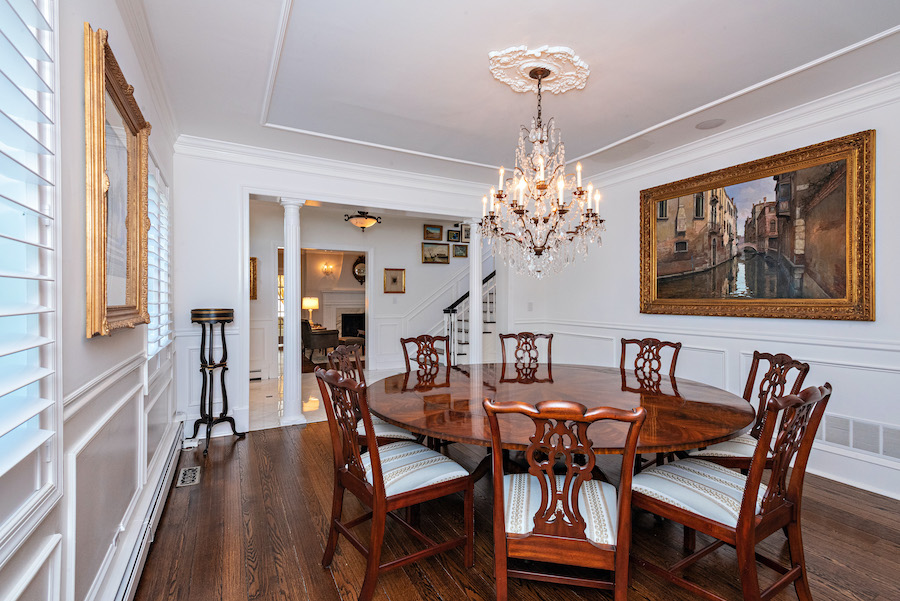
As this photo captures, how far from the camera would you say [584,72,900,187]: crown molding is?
2.82 m

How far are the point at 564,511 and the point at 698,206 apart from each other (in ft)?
11.2

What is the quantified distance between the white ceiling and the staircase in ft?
12.2

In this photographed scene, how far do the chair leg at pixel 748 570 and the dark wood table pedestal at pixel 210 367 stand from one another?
3.58m

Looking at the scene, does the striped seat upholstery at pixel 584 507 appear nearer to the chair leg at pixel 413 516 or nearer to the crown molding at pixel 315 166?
the chair leg at pixel 413 516

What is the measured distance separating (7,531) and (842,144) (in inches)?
176

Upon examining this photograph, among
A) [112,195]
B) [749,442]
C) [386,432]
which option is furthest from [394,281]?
[749,442]

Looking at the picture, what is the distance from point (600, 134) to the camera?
368 centimetres

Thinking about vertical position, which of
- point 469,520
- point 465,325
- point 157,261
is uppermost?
point 157,261

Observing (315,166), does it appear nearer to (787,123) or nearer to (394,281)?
(394,281)

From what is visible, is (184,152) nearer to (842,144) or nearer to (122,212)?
(122,212)

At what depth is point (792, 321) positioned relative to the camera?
10.7 ft

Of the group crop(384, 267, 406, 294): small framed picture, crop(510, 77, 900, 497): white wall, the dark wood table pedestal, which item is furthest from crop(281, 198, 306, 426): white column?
crop(510, 77, 900, 497): white wall

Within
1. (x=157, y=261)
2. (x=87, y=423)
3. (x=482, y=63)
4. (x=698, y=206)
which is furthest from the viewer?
(x=698, y=206)

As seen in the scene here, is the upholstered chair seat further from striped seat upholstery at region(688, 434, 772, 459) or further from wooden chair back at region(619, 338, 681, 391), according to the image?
wooden chair back at region(619, 338, 681, 391)
